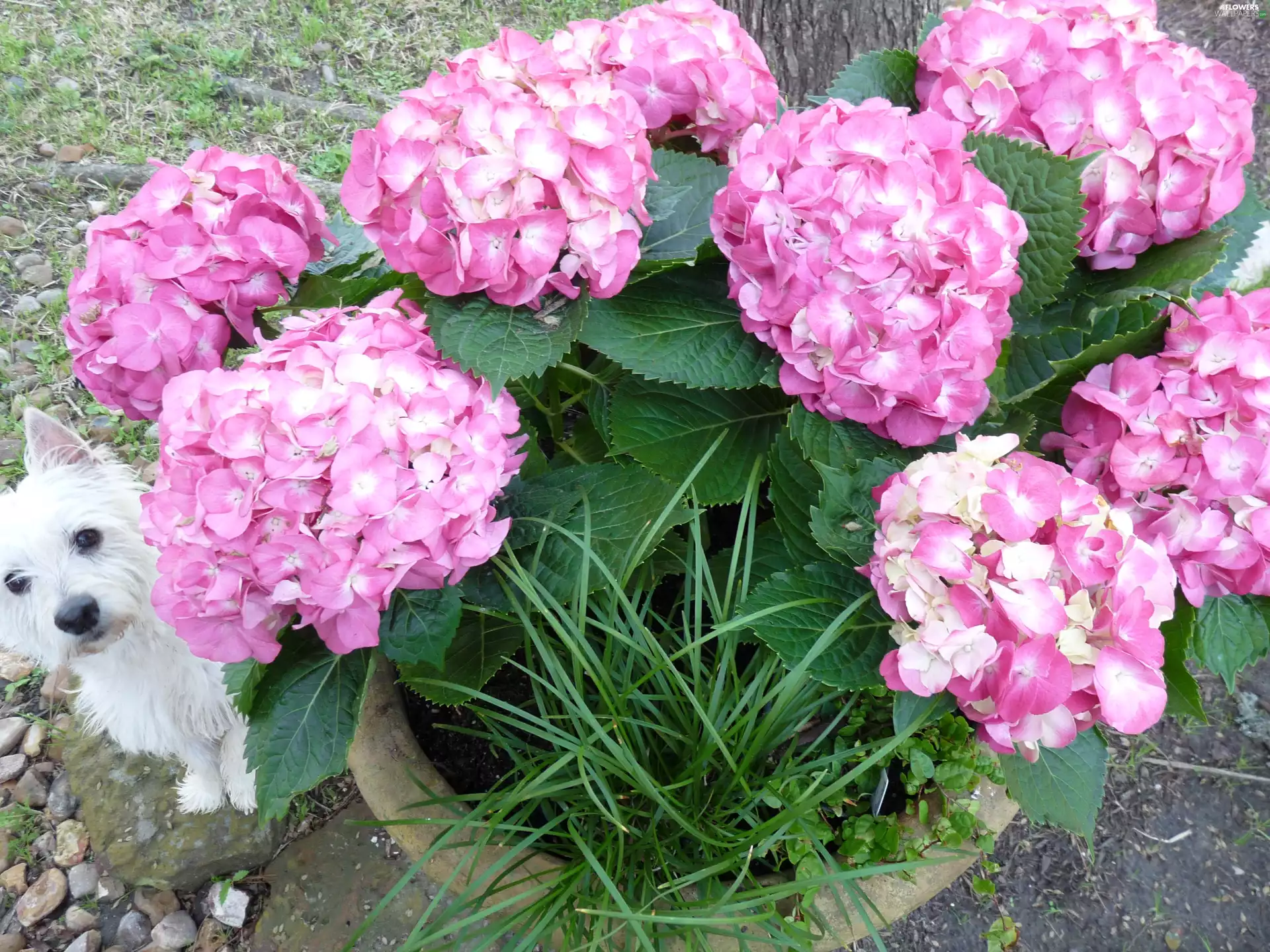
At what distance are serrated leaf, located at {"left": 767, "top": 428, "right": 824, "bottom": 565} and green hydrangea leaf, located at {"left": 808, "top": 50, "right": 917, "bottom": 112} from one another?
0.49 metres

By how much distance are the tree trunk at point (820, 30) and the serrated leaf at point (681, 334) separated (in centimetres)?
96

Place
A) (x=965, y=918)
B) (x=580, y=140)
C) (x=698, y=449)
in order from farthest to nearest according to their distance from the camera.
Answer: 1. (x=965, y=918)
2. (x=698, y=449)
3. (x=580, y=140)

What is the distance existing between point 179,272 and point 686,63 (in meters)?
0.60

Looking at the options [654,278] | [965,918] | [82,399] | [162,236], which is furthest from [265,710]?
[82,399]

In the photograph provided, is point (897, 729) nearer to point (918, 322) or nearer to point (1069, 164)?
point (918, 322)

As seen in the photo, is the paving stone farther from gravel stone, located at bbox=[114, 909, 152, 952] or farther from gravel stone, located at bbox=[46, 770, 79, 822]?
gravel stone, located at bbox=[46, 770, 79, 822]

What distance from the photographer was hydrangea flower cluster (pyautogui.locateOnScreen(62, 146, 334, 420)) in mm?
922

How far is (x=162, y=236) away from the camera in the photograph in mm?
917

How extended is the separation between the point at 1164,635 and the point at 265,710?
955mm

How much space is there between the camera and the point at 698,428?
1.05 meters

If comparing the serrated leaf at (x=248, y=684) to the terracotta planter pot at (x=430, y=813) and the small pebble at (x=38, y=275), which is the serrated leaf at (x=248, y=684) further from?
the small pebble at (x=38, y=275)

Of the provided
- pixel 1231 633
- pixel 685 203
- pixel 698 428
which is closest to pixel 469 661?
pixel 698 428

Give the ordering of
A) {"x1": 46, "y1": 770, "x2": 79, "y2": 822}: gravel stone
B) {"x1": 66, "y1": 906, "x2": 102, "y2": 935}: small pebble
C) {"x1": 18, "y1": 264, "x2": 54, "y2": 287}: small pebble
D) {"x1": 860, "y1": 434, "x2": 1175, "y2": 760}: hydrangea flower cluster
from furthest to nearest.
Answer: {"x1": 18, "y1": 264, "x2": 54, "y2": 287}: small pebble
{"x1": 46, "y1": 770, "x2": 79, "y2": 822}: gravel stone
{"x1": 66, "y1": 906, "x2": 102, "y2": 935}: small pebble
{"x1": 860, "y1": 434, "x2": 1175, "y2": 760}: hydrangea flower cluster

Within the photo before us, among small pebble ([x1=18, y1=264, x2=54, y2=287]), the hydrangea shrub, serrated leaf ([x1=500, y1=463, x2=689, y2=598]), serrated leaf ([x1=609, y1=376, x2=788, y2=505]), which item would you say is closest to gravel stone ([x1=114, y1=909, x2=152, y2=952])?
the hydrangea shrub
